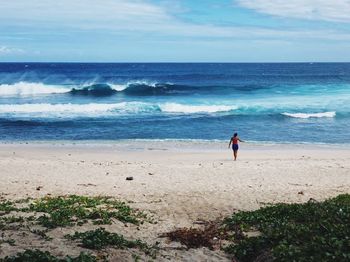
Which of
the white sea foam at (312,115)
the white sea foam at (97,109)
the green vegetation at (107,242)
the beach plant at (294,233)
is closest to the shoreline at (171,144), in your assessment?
the white sea foam at (312,115)

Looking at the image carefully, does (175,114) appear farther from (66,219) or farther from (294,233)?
(294,233)

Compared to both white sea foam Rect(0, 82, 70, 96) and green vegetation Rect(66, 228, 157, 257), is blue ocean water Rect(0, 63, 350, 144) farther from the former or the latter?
green vegetation Rect(66, 228, 157, 257)

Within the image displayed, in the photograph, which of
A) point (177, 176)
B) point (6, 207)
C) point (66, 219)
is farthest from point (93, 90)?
point (66, 219)

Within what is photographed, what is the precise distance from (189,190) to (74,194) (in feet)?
9.14

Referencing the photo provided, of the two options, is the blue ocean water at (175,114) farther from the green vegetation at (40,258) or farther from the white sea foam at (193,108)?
the green vegetation at (40,258)

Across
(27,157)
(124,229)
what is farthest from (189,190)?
(27,157)

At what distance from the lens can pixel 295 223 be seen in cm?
788

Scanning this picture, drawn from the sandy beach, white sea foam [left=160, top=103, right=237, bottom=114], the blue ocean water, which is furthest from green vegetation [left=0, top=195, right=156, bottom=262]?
white sea foam [left=160, top=103, right=237, bottom=114]

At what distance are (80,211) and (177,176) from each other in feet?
17.3

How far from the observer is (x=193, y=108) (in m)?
35.9

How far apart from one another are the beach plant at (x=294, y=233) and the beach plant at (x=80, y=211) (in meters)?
2.01

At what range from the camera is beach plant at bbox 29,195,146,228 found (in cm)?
860

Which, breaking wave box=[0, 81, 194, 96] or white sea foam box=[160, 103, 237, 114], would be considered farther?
breaking wave box=[0, 81, 194, 96]

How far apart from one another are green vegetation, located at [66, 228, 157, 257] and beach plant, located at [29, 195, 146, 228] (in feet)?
3.27
